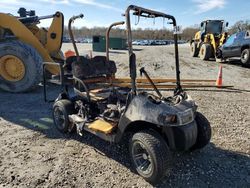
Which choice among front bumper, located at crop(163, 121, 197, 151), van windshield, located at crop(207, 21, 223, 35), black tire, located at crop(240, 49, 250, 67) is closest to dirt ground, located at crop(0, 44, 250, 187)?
front bumper, located at crop(163, 121, 197, 151)

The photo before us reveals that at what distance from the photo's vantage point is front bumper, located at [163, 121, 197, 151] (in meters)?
3.87

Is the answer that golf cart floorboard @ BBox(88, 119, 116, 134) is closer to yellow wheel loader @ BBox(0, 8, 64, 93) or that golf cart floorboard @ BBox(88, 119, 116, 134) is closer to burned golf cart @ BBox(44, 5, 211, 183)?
burned golf cart @ BBox(44, 5, 211, 183)

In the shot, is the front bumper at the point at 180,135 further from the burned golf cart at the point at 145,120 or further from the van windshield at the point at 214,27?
the van windshield at the point at 214,27

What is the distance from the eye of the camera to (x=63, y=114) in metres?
5.34

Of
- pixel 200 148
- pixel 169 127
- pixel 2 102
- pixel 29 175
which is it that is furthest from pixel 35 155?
pixel 2 102

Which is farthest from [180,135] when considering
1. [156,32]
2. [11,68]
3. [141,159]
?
[11,68]

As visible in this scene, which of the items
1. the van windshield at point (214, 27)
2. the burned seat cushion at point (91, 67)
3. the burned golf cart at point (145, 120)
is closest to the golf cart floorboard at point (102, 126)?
the burned golf cart at point (145, 120)

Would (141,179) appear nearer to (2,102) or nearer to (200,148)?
(200,148)

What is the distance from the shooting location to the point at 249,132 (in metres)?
5.62

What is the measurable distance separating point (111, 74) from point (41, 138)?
1719 millimetres

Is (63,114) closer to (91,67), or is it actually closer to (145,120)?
(91,67)

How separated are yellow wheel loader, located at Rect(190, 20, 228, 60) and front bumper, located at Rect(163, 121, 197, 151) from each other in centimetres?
1571

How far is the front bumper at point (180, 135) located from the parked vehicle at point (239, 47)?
1283 centimetres

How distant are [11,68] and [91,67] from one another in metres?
4.07
